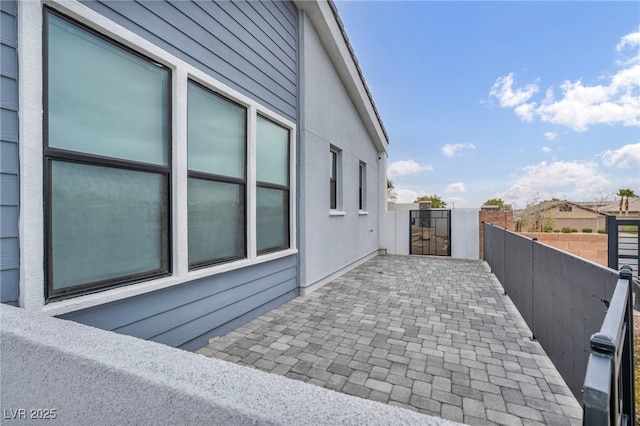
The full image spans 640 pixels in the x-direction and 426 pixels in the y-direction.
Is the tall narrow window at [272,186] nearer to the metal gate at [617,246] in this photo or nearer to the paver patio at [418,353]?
the paver patio at [418,353]

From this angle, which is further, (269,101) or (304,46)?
(304,46)

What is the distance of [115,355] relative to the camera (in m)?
1.11

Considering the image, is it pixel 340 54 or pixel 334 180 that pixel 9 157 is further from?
pixel 340 54

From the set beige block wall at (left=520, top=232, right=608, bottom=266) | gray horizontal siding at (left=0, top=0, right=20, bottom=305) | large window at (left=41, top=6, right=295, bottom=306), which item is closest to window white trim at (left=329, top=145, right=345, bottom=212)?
large window at (left=41, top=6, right=295, bottom=306)

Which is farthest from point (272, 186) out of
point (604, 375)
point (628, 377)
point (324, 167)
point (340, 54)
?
point (604, 375)

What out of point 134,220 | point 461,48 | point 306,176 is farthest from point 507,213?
point 134,220

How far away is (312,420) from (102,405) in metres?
0.84

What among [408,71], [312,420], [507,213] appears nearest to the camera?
[312,420]

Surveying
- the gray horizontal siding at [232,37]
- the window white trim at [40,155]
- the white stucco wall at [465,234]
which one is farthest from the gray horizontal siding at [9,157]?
the white stucco wall at [465,234]

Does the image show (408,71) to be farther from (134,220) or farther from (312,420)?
(312,420)

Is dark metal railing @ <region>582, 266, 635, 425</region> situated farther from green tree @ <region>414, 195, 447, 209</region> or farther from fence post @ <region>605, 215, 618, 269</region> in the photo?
green tree @ <region>414, 195, 447, 209</region>

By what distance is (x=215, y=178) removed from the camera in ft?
10.7

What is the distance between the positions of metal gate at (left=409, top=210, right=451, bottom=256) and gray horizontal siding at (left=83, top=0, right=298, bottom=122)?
21.5ft

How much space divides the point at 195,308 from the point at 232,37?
324cm
